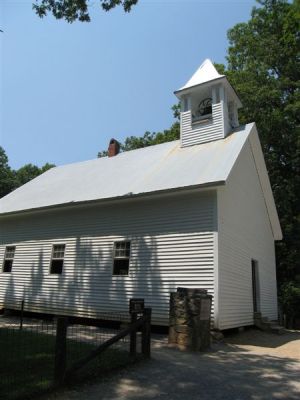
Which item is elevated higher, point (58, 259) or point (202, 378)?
point (58, 259)

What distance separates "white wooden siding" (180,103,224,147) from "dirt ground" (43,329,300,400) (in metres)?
9.81

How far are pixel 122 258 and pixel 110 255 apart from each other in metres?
0.58

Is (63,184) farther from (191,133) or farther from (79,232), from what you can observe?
(191,133)

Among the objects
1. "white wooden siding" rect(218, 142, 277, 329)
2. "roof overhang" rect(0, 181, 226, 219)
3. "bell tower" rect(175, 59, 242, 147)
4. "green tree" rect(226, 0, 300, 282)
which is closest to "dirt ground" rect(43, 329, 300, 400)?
"white wooden siding" rect(218, 142, 277, 329)

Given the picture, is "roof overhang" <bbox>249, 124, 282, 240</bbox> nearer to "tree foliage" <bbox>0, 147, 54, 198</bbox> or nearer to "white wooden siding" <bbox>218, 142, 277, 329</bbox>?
"white wooden siding" <bbox>218, 142, 277, 329</bbox>

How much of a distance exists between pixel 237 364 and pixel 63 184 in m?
Result: 14.3

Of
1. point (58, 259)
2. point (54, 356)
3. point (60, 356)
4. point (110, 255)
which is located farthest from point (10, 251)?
point (60, 356)

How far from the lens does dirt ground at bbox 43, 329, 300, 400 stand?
6.42m

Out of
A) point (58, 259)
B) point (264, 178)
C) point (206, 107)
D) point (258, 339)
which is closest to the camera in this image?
point (258, 339)

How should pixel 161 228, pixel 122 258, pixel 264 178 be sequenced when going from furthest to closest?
1. pixel 264 178
2. pixel 122 258
3. pixel 161 228

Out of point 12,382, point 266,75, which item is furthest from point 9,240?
point 266,75

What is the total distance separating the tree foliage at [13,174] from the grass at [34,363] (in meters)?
43.3

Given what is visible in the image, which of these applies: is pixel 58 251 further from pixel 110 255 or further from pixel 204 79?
pixel 204 79

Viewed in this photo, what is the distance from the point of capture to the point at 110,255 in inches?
620
